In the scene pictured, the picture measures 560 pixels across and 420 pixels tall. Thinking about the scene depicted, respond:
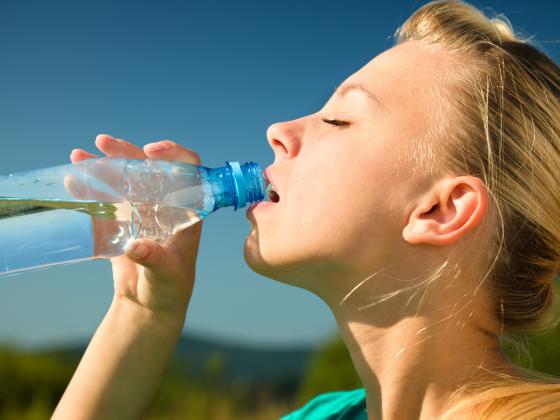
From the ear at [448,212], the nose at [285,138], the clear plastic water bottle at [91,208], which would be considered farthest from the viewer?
the clear plastic water bottle at [91,208]

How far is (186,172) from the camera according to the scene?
2166 mm

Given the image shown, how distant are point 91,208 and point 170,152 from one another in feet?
1.08

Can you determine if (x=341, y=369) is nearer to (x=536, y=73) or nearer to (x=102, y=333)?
(x=102, y=333)

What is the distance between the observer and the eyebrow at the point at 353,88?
1913mm

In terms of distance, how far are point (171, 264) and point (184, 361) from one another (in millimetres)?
4641

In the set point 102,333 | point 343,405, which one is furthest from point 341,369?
point 102,333

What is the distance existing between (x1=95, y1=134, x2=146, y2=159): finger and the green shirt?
44.2 inches

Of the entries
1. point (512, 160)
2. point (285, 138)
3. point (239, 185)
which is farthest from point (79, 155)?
point (512, 160)

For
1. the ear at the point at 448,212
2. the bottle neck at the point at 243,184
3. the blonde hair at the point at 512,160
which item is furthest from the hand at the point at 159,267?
the blonde hair at the point at 512,160

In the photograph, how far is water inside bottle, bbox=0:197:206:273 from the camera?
2.20 meters

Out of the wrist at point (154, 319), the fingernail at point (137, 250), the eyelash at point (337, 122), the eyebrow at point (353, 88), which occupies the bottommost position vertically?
the wrist at point (154, 319)

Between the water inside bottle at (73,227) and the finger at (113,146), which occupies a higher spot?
the finger at (113,146)

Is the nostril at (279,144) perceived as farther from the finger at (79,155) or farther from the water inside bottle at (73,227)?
the finger at (79,155)

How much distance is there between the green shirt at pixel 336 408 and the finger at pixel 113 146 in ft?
3.68
